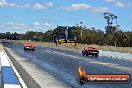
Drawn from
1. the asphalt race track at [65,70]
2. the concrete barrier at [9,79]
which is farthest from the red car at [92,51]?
the concrete barrier at [9,79]

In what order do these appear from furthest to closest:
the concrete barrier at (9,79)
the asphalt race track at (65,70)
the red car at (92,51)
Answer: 1. the red car at (92,51)
2. the asphalt race track at (65,70)
3. the concrete barrier at (9,79)

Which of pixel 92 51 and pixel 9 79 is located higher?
pixel 9 79

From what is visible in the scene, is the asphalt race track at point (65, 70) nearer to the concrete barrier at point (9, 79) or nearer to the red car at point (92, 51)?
the concrete barrier at point (9, 79)

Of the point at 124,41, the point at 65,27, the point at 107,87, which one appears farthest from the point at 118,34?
the point at 107,87

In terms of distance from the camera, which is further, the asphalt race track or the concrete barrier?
the asphalt race track

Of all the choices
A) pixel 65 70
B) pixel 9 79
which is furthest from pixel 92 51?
pixel 9 79

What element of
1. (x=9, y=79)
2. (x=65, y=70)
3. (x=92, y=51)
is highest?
(x=9, y=79)

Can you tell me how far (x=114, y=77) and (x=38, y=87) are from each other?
8.95m

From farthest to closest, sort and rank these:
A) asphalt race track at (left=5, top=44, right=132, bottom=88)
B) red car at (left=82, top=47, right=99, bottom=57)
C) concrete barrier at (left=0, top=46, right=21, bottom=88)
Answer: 1. red car at (left=82, top=47, right=99, bottom=57)
2. asphalt race track at (left=5, top=44, right=132, bottom=88)
3. concrete barrier at (left=0, top=46, right=21, bottom=88)

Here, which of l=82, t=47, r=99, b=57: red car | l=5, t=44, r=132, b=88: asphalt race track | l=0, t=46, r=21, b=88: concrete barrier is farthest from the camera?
l=82, t=47, r=99, b=57: red car

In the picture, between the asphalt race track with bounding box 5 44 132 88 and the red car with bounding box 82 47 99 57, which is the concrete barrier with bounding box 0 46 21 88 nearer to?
the asphalt race track with bounding box 5 44 132 88

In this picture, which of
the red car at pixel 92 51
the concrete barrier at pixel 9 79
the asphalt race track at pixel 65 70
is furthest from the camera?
the red car at pixel 92 51

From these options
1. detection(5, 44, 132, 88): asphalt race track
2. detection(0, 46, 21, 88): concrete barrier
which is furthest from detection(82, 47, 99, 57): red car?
detection(0, 46, 21, 88): concrete barrier

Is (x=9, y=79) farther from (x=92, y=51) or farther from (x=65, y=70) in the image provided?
(x=92, y=51)
